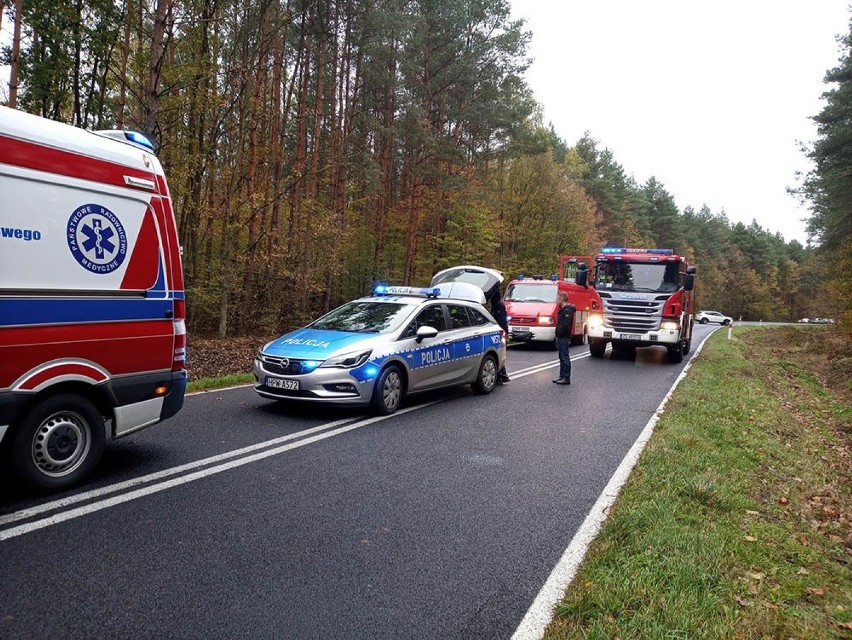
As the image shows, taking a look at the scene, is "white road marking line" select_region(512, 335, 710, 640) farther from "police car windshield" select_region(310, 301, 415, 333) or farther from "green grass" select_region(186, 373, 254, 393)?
"green grass" select_region(186, 373, 254, 393)

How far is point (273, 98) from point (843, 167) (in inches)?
864

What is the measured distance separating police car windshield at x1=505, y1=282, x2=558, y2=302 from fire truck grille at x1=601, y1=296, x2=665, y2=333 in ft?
13.0

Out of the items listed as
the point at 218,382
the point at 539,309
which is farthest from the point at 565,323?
the point at 539,309

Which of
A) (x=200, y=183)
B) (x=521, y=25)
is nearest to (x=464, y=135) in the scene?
(x=521, y=25)

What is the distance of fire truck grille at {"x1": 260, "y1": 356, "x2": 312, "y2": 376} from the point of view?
7.04 m

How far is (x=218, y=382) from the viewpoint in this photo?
924 cm

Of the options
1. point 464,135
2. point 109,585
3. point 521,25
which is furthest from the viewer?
point 464,135

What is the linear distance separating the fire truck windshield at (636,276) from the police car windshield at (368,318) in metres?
9.22

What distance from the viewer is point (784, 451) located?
728 cm

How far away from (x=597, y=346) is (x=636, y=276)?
7.48ft

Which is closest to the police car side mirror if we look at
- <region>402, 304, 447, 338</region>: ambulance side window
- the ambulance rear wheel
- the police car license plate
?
<region>402, 304, 447, 338</region>: ambulance side window

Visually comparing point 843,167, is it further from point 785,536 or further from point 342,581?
point 342,581

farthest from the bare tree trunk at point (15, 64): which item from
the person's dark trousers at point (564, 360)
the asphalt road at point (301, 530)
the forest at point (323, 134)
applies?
the person's dark trousers at point (564, 360)

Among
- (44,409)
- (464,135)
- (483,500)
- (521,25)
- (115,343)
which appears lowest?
(483,500)
